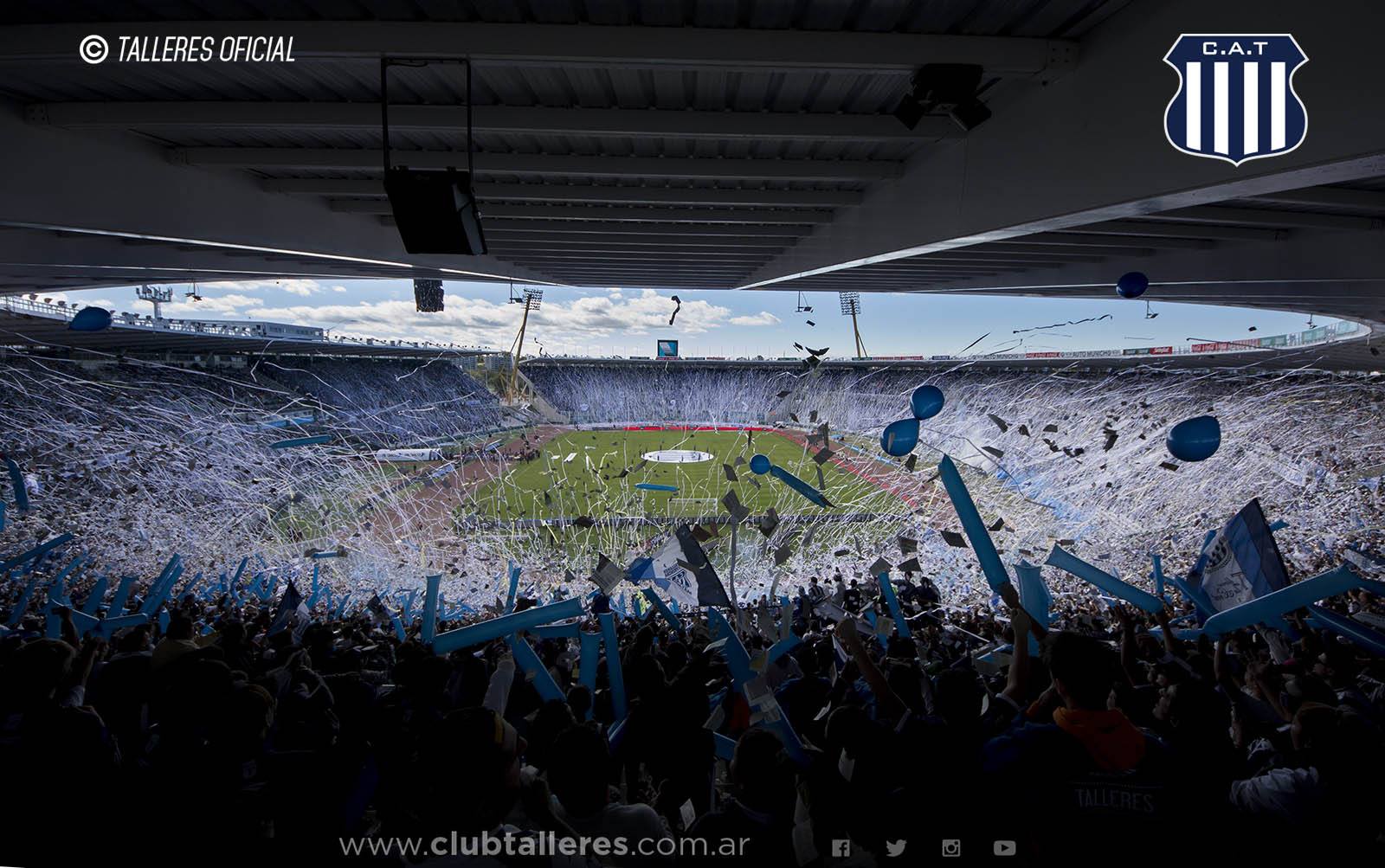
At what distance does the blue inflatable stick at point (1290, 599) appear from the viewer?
11.8 feet

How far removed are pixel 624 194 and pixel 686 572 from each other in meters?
3.95

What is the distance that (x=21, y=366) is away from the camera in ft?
60.1

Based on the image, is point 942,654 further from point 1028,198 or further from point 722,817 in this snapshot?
point 722,817

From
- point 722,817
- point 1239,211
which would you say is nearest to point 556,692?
point 722,817

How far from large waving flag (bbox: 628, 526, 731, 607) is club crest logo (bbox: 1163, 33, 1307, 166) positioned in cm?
465

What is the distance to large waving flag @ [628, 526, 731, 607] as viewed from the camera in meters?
6.19

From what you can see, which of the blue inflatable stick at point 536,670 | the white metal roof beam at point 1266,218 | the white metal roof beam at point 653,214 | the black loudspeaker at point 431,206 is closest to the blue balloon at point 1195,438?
the white metal roof beam at point 1266,218

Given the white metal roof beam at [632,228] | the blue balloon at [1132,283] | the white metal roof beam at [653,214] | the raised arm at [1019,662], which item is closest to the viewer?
the raised arm at [1019,662]

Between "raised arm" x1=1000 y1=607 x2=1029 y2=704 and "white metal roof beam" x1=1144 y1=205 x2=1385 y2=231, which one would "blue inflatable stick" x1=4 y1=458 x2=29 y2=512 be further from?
"white metal roof beam" x1=1144 y1=205 x2=1385 y2=231

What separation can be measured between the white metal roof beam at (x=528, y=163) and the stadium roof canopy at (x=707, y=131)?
2 centimetres

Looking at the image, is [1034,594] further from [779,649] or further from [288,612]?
[288,612]

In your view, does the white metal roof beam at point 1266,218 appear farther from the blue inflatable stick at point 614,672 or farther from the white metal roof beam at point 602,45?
the blue inflatable stick at point 614,672

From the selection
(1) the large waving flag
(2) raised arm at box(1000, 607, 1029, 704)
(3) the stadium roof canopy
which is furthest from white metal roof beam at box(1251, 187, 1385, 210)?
(1) the large waving flag

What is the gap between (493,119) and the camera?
404 cm
